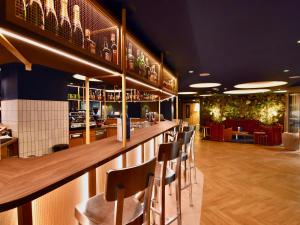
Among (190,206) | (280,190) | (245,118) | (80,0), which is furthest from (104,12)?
(245,118)

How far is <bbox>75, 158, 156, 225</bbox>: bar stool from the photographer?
0.88 metres

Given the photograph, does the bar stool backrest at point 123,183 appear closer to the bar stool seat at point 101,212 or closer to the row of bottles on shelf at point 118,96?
the bar stool seat at point 101,212

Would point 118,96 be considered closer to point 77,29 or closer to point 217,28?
point 217,28

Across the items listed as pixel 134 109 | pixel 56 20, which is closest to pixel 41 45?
pixel 56 20

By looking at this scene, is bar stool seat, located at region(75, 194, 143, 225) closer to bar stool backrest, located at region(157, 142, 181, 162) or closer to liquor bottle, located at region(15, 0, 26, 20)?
bar stool backrest, located at region(157, 142, 181, 162)

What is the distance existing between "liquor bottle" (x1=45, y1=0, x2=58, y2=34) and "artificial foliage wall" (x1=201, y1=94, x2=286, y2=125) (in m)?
11.4

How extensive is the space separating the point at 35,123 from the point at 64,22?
9.59ft

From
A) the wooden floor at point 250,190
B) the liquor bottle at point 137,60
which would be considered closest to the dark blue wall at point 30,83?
the liquor bottle at point 137,60

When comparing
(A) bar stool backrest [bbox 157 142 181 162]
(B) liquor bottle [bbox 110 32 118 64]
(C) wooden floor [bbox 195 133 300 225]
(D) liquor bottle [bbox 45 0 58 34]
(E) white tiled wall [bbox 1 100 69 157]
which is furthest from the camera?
(E) white tiled wall [bbox 1 100 69 157]

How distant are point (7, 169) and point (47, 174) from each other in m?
0.30

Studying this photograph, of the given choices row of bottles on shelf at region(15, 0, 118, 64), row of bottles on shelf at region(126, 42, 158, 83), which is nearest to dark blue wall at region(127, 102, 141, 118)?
row of bottles on shelf at region(126, 42, 158, 83)

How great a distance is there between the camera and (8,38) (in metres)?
1.02

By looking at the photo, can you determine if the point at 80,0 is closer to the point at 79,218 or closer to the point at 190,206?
the point at 79,218

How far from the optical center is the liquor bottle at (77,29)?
150 cm
